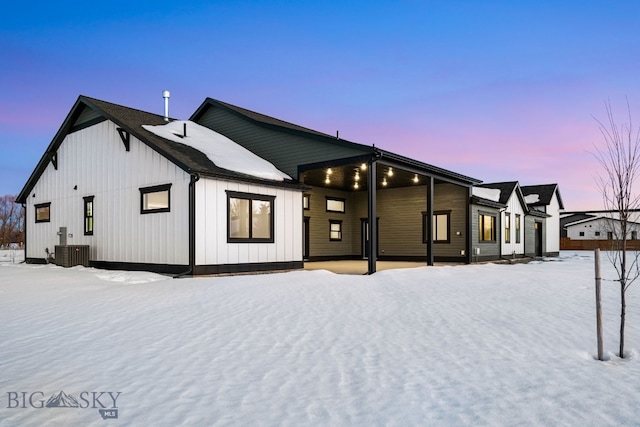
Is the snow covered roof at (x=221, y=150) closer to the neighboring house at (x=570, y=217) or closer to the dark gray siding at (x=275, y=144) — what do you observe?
the dark gray siding at (x=275, y=144)

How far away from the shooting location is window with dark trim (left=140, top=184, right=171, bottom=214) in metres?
13.9

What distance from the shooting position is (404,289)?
11094mm

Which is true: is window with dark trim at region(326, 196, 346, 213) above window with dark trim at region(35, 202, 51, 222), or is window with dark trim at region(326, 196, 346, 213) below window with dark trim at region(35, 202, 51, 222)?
above

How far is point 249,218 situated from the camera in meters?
14.5

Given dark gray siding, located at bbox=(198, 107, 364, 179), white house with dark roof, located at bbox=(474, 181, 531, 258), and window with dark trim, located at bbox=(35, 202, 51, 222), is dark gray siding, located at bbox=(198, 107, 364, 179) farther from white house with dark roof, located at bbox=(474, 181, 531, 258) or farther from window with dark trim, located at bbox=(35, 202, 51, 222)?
white house with dark roof, located at bbox=(474, 181, 531, 258)

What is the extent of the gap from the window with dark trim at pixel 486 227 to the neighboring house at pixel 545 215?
6.98 meters

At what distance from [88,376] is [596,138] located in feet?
20.8

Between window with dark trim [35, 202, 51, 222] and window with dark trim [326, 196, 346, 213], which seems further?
window with dark trim [326, 196, 346, 213]

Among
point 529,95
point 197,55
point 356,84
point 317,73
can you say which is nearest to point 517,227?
point 529,95

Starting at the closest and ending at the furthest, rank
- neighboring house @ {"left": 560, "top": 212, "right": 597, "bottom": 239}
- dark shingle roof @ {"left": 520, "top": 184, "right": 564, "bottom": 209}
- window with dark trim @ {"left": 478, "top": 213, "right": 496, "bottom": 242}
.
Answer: window with dark trim @ {"left": 478, "top": 213, "right": 496, "bottom": 242} → dark shingle roof @ {"left": 520, "top": 184, "right": 564, "bottom": 209} → neighboring house @ {"left": 560, "top": 212, "right": 597, "bottom": 239}

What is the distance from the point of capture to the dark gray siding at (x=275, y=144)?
16016mm

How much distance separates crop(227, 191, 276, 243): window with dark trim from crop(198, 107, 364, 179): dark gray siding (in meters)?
2.40

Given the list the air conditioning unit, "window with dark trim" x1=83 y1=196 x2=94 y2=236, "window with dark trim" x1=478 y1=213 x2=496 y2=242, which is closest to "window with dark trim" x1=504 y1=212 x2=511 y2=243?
"window with dark trim" x1=478 y1=213 x2=496 y2=242

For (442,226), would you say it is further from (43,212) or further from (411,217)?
(43,212)
